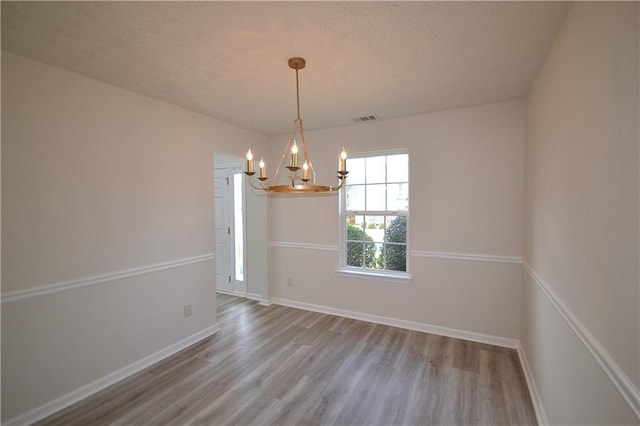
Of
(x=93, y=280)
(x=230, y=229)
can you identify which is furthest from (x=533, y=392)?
(x=230, y=229)

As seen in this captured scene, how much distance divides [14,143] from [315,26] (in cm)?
215

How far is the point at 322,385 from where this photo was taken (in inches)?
94.3

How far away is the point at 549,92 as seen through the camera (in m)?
1.93

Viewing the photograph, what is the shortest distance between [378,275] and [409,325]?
2.24ft

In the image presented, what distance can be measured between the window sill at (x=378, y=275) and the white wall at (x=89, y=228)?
1.85m

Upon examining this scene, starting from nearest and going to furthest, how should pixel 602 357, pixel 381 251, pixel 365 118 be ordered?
pixel 602 357 < pixel 365 118 < pixel 381 251

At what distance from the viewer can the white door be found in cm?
477

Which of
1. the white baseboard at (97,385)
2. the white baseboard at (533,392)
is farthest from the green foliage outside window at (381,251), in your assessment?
the white baseboard at (97,385)

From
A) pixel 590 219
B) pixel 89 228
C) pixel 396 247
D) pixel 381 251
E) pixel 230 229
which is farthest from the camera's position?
pixel 230 229

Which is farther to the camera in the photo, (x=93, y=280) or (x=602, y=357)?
(x=93, y=280)

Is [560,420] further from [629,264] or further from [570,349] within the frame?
[629,264]

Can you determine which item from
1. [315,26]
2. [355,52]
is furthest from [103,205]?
[355,52]

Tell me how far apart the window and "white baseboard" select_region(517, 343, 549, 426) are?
4.53ft

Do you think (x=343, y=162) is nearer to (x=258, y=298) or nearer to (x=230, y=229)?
(x=258, y=298)
